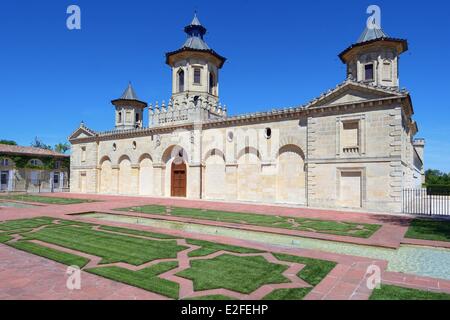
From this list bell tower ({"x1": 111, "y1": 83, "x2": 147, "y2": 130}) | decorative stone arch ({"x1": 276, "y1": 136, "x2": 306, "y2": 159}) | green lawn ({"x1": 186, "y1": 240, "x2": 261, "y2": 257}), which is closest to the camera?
green lawn ({"x1": 186, "y1": 240, "x2": 261, "y2": 257})

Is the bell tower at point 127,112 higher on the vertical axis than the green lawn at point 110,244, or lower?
higher

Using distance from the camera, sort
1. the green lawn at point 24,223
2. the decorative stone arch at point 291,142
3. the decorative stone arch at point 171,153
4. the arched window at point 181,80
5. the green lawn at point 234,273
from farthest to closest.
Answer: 1. the arched window at point 181,80
2. the decorative stone arch at point 171,153
3. the decorative stone arch at point 291,142
4. the green lawn at point 24,223
5. the green lawn at point 234,273

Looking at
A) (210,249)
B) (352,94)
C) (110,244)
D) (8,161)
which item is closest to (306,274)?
(210,249)

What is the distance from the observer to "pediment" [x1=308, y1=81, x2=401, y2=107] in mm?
18234

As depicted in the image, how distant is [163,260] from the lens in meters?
6.84

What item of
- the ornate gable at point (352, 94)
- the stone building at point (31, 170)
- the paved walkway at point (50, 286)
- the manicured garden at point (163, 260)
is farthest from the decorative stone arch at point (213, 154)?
the stone building at point (31, 170)

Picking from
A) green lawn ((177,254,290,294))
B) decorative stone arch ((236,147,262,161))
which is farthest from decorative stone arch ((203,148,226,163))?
green lawn ((177,254,290,294))

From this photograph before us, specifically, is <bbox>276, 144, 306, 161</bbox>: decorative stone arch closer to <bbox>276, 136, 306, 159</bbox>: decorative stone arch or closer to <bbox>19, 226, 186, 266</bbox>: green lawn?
<bbox>276, 136, 306, 159</bbox>: decorative stone arch

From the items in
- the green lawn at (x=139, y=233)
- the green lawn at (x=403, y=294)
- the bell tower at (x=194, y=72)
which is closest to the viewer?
the green lawn at (x=403, y=294)

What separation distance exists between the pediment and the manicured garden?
15.4m

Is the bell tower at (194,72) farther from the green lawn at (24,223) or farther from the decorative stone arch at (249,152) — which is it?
the green lawn at (24,223)

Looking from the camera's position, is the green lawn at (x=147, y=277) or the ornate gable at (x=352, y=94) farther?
the ornate gable at (x=352, y=94)

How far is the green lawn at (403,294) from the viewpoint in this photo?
15.6 feet

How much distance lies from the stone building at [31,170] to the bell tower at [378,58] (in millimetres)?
44193
